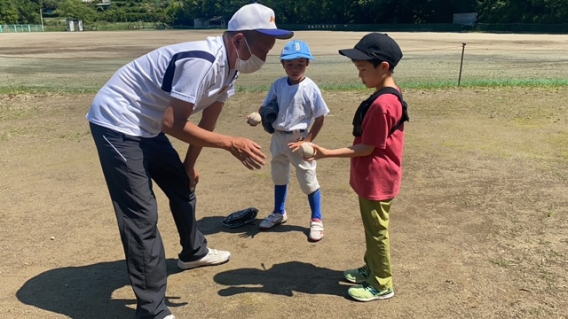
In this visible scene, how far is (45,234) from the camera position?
165 inches

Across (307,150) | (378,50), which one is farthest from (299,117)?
(378,50)

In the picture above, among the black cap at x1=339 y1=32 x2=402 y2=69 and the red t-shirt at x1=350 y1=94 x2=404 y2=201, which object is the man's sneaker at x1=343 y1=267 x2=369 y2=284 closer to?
the red t-shirt at x1=350 y1=94 x2=404 y2=201

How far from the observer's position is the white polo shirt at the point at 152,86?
263cm

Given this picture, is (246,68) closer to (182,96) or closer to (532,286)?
(182,96)

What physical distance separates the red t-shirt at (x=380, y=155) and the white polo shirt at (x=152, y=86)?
0.88 meters

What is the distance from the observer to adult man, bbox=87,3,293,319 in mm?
2637

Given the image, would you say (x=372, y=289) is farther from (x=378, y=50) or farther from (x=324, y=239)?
(x=378, y=50)

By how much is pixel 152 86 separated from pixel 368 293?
1863mm

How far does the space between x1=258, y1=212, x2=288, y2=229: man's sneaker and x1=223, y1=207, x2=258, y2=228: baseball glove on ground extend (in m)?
0.14

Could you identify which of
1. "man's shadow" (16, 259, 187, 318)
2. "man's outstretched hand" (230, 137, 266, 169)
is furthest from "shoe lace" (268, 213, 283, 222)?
"man's outstretched hand" (230, 137, 266, 169)

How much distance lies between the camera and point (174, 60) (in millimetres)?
2637

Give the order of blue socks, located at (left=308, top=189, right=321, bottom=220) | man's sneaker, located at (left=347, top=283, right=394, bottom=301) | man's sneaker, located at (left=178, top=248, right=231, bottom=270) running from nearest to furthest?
man's sneaker, located at (left=347, top=283, right=394, bottom=301) < man's sneaker, located at (left=178, top=248, right=231, bottom=270) < blue socks, located at (left=308, top=189, right=321, bottom=220)

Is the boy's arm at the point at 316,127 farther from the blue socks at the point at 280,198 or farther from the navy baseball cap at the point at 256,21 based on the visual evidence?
the navy baseball cap at the point at 256,21

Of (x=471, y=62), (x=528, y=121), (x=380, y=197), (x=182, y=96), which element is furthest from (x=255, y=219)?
(x=471, y=62)
